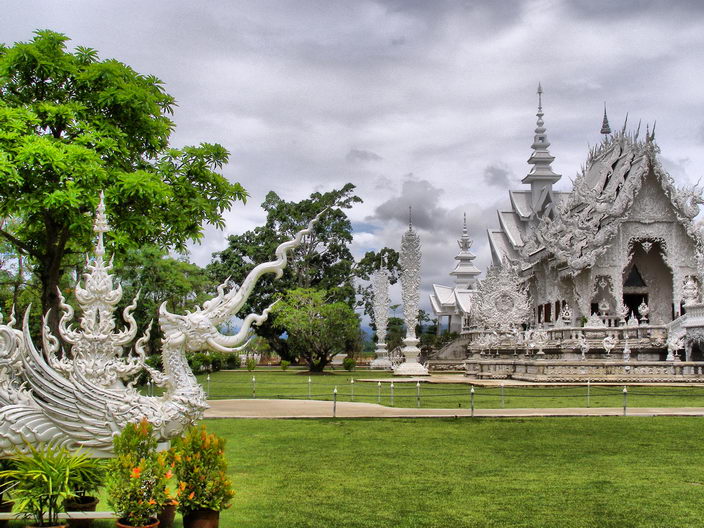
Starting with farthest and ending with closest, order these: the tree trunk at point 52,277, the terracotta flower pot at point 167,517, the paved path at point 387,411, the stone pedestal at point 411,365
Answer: the stone pedestal at point 411,365 < the paved path at point 387,411 < the tree trunk at point 52,277 < the terracotta flower pot at point 167,517

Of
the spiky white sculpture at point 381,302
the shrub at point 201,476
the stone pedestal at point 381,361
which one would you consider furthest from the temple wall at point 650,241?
the shrub at point 201,476

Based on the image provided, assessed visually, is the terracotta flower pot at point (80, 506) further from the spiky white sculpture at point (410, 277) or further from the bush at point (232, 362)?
the bush at point (232, 362)

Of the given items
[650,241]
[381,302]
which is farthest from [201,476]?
[381,302]

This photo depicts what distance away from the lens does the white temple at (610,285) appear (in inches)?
1133

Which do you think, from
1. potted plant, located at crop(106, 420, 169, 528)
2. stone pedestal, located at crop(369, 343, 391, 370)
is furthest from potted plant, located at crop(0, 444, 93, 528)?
stone pedestal, located at crop(369, 343, 391, 370)

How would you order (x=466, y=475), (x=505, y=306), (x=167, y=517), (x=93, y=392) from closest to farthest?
(x=167, y=517) < (x=93, y=392) < (x=466, y=475) < (x=505, y=306)

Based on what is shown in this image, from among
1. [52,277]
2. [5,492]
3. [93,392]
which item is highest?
[52,277]

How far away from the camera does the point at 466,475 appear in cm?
896

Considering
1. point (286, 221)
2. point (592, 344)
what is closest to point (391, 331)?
point (286, 221)

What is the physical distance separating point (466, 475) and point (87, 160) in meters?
8.62

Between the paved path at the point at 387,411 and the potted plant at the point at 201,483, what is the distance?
9.47 m

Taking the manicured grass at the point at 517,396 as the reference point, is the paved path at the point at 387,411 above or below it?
above

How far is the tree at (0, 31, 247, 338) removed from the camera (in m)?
12.8

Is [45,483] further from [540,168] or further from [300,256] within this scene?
[540,168]
